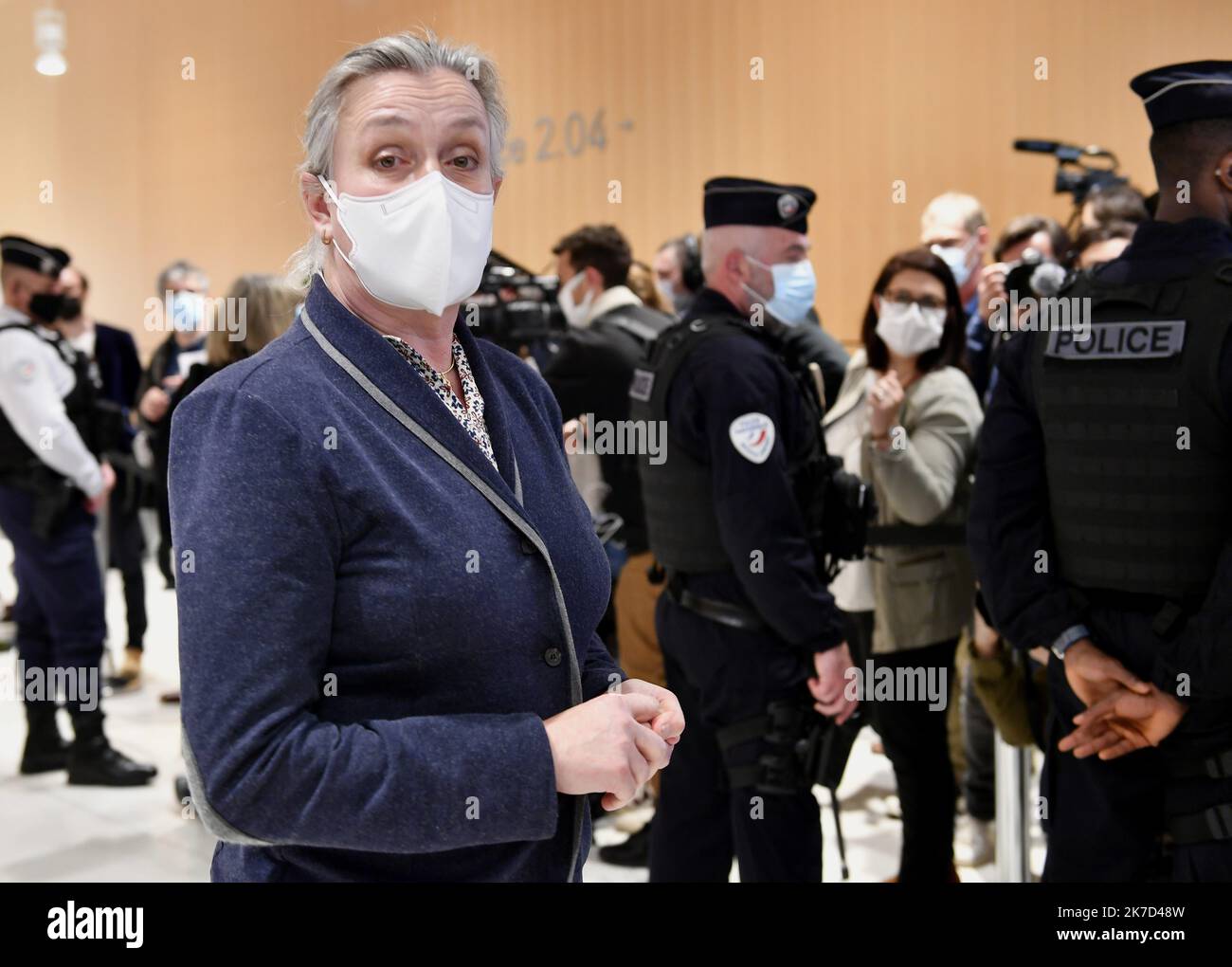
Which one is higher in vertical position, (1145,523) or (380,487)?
(380,487)

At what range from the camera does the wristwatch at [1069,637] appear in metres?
2.01

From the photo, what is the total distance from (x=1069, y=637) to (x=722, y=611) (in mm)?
706

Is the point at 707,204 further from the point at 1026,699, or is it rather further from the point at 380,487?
the point at 380,487

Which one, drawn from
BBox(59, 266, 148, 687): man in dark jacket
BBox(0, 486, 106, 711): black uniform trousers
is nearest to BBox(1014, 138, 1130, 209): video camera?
BBox(0, 486, 106, 711): black uniform trousers

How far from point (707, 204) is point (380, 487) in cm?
195

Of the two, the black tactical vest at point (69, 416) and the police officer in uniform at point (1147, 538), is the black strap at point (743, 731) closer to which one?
the police officer in uniform at point (1147, 538)

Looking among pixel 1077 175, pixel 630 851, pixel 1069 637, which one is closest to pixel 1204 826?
pixel 1069 637

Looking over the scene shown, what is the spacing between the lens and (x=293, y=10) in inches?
222

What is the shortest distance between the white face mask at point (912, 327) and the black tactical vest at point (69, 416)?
283 cm

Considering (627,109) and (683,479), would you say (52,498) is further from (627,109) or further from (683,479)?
(627,109)

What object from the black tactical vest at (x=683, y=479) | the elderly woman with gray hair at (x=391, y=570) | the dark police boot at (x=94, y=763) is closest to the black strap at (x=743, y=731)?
the black tactical vest at (x=683, y=479)

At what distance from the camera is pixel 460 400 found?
123 centimetres
